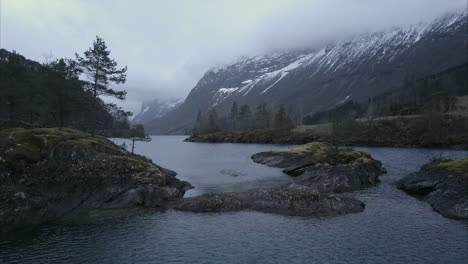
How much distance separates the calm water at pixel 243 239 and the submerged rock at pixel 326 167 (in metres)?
14.1

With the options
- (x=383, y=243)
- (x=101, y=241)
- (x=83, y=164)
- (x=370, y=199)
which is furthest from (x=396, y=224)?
(x=83, y=164)

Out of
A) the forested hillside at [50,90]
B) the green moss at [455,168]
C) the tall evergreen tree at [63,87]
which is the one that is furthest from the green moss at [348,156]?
the tall evergreen tree at [63,87]

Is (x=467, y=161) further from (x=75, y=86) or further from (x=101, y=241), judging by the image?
(x=75, y=86)

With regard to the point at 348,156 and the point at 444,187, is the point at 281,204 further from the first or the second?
the point at 348,156

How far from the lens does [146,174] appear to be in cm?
5119

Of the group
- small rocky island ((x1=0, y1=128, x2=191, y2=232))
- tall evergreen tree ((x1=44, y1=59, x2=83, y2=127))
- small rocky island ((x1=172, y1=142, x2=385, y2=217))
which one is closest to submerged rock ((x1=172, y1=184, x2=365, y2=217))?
small rocky island ((x1=172, y1=142, x2=385, y2=217))

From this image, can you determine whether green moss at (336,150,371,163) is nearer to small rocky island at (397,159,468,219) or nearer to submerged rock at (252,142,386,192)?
submerged rock at (252,142,386,192)

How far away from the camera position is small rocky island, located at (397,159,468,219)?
43.4 meters

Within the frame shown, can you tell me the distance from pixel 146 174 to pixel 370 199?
33993 mm

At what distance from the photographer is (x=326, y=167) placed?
6650 centimetres

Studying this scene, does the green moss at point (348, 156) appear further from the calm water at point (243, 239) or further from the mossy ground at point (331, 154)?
the calm water at point (243, 239)

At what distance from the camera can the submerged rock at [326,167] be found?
60375mm

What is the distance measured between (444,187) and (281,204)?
25680mm

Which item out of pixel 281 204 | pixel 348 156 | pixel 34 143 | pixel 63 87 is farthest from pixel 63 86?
pixel 348 156
